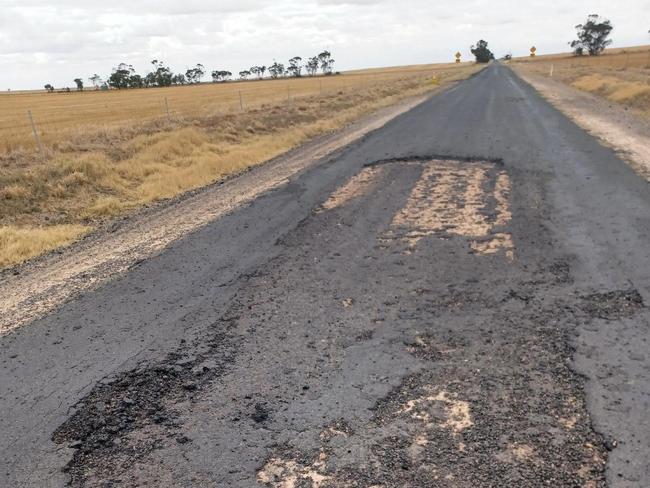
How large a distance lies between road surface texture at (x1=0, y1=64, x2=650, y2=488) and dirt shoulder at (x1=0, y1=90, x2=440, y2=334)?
13.9 inches

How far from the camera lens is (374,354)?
3961 mm

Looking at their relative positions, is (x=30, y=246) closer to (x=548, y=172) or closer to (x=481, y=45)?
(x=548, y=172)

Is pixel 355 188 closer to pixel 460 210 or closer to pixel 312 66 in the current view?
pixel 460 210

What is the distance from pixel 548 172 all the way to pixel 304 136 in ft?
33.5

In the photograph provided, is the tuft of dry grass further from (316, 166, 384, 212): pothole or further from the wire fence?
the wire fence

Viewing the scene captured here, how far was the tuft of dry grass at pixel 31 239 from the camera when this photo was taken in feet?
24.3

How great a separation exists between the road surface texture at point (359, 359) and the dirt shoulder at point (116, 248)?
1.16ft

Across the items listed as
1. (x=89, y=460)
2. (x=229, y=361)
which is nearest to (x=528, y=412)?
(x=229, y=361)

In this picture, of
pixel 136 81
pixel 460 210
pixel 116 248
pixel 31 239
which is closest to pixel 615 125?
pixel 460 210

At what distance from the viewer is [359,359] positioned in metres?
3.91

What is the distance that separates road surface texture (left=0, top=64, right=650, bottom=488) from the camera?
291cm

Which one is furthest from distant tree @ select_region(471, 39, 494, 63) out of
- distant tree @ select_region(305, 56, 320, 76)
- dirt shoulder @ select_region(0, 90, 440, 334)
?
dirt shoulder @ select_region(0, 90, 440, 334)

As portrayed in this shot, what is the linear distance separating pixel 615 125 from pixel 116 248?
570 inches

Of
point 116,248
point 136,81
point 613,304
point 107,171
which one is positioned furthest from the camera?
point 136,81
